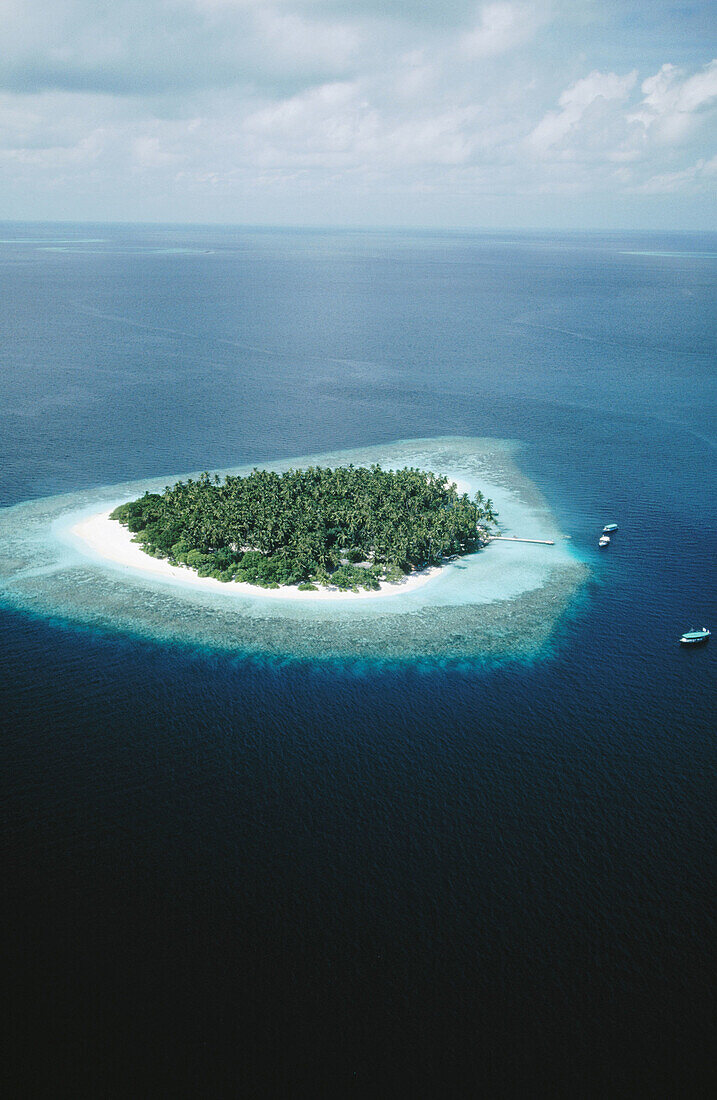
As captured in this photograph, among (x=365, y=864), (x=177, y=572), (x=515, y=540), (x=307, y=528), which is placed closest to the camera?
(x=365, y=864)

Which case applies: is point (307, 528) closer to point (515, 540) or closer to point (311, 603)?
point (311, 603)

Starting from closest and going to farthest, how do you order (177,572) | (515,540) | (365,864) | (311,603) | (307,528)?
(365,864) < (311,603) < (177,572) < (307,528) < (515,540)

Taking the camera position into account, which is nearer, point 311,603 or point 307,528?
point 311,603

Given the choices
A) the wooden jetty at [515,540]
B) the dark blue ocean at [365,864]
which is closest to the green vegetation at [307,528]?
the wooden jetty at [515,540]

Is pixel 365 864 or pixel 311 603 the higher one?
pixel 311 603

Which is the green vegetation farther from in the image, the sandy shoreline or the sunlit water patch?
the sunlit water patch

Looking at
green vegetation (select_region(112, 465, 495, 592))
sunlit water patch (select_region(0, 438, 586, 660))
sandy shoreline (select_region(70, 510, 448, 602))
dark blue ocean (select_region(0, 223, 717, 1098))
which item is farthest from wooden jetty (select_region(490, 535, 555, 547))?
sandy shoreline (select_region(70, 510, 448, 602))

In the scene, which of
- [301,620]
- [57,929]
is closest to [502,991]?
[57,929]

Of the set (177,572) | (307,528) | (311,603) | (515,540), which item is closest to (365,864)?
(311,603)
